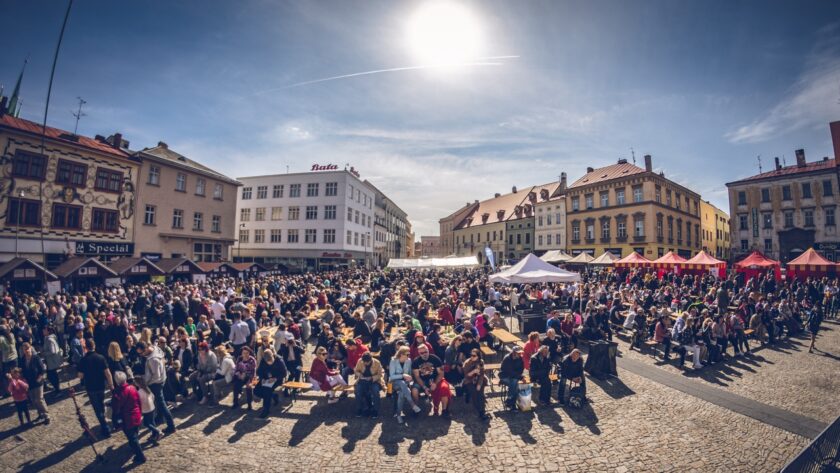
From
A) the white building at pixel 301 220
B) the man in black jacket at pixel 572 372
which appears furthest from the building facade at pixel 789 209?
the white building at pixel 301 220

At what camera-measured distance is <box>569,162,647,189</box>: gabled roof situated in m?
43.4

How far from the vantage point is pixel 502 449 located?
6.31m

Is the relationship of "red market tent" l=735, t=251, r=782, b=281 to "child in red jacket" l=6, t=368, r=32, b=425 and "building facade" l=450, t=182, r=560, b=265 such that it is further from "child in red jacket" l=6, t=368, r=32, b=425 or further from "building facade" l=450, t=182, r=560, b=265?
"child in red jacket" l=6, t=368, r=32, b=425

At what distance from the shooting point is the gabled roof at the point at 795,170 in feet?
120

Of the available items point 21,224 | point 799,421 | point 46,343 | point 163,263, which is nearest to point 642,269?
point 799,421

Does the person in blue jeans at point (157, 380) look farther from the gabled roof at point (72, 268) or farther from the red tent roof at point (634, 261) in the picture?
the red tent roof at point (634, 261)

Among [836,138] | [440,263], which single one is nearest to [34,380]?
[440,263]

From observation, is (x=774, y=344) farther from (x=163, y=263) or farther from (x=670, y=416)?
(x=163, y=263)

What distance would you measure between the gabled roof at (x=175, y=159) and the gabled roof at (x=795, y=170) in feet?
202

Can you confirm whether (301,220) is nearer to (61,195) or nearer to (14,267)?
(61,195)

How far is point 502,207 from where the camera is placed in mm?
65375

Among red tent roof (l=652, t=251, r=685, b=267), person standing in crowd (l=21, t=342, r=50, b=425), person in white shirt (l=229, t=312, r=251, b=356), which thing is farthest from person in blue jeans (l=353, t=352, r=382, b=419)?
red tent roof (l=652, t=251, r=685, b=267)

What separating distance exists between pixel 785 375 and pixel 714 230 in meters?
65.2

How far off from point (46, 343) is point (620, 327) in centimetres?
1930
